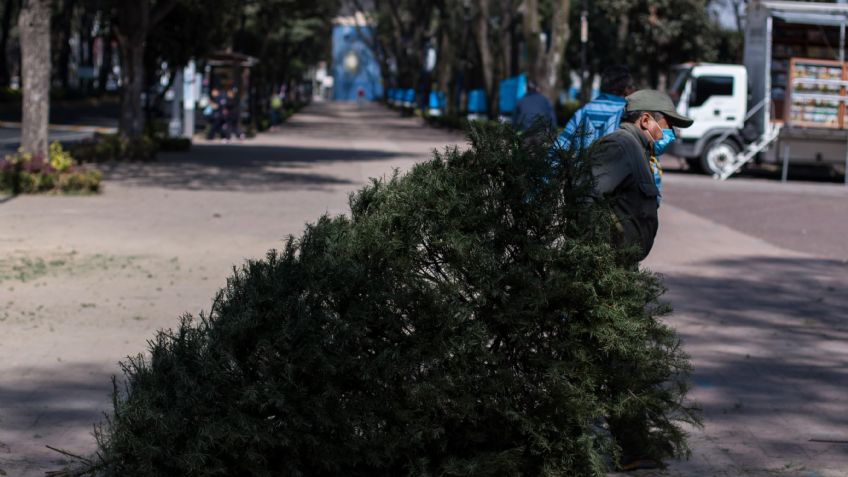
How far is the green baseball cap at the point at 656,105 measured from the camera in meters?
5.78

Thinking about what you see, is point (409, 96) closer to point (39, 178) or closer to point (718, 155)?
point (718, 155)

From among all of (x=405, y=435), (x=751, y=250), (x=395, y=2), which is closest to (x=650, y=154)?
(x=405, y=435)

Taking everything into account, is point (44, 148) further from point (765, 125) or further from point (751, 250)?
point (765, 125)

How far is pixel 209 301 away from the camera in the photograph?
10000 mm

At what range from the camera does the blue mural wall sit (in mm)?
171625

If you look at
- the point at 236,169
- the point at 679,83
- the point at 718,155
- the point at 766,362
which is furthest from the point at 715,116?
the point at 766,362

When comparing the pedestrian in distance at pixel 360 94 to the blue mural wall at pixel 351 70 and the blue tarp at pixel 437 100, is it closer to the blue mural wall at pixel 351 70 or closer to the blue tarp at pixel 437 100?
the blue mural wall at pixel 351 70

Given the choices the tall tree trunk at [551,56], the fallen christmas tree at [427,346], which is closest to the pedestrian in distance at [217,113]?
the tall tree trunk at [551,56]

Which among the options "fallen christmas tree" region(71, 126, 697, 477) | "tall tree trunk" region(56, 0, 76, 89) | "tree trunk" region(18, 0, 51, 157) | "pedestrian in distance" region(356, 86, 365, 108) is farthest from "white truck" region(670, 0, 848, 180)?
"pedestrian in distance" region(356, 86, 365, 108)

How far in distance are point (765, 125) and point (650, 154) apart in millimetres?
23435

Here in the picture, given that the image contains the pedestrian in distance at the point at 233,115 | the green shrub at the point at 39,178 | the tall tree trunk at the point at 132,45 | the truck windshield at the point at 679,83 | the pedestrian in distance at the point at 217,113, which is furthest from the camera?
the pedestrian in distance at the point at 233,115

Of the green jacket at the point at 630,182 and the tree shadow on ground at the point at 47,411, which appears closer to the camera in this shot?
the green jacket at the point at 630,182

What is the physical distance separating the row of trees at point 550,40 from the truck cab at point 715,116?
5603 millimetres

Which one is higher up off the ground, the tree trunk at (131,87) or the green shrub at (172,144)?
the tree trunk at (131,87)
